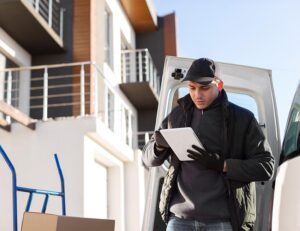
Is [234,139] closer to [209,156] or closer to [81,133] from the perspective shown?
[209,156]

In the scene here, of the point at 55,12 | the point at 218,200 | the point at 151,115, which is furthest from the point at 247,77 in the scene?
the point at 151,115

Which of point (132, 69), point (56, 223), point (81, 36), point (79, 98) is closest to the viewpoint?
point (56, 223)

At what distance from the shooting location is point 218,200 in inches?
99.2

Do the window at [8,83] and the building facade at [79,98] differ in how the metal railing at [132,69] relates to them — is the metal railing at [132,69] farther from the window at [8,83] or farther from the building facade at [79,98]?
the window at [8,83]

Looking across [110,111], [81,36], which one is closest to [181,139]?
[81,36]

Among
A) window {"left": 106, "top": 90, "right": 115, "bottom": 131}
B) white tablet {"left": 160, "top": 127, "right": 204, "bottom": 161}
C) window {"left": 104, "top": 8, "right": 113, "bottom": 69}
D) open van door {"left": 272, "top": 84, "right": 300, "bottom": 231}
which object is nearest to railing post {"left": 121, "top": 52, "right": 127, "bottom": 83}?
window {"left": 104, "top": 8, "right": 113, "bottom": 69}

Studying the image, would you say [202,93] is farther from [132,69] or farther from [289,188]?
[132,69]

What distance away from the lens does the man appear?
2488 mm

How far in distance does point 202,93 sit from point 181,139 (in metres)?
0.29

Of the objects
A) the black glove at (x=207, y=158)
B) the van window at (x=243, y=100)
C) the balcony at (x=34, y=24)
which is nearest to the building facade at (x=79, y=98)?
the balcony at (x=34, y=24)

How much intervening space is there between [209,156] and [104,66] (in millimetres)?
11810

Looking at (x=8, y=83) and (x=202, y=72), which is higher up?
(x=8, y=83)

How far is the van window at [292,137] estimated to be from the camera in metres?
2.03

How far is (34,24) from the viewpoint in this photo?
37.4 feet
